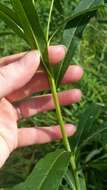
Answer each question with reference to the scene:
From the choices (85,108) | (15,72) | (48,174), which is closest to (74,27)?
(15,72)

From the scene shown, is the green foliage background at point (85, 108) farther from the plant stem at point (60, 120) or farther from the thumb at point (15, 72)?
the thumb at point (15, 72)

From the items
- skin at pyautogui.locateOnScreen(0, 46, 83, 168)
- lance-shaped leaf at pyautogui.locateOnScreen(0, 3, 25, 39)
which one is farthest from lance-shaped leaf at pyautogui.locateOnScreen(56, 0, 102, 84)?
lance-shaped leaf at pyautogui.locateOnScreen(0, 3, 25, 39)

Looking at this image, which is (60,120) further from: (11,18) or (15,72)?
(11,18)

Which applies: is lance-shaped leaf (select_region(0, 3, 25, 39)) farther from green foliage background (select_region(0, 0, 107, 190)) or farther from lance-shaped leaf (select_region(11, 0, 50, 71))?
green foliage background (select_region(0, 0, 107, 190))

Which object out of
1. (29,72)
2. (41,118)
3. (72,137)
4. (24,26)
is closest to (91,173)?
(41,118)

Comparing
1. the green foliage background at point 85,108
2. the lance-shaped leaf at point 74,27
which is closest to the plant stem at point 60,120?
the lance-shaped leaf at point 74,27
